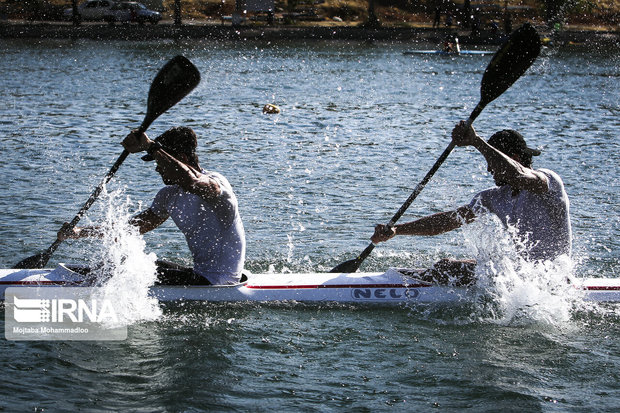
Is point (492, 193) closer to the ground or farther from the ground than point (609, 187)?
farther from the ground

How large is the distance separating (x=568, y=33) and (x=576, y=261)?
46713mm

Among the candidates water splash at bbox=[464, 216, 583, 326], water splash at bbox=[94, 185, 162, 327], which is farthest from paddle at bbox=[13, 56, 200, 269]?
water splash at bbox=[464, 216, 583, 326]

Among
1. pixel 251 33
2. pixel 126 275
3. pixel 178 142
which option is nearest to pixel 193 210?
pixel 178 142

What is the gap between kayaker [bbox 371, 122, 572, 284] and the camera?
7191 mm

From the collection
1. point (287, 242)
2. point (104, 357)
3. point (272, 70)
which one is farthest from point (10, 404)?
point (272, 70)

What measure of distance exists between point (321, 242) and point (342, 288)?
285cm

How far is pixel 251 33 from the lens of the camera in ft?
172

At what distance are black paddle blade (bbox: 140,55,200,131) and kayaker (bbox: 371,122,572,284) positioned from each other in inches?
95.4

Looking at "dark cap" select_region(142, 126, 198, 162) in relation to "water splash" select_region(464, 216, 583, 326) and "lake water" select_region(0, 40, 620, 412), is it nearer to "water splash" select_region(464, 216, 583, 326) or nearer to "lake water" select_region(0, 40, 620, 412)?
"lake water" select_region(0, 40, 620, 412)

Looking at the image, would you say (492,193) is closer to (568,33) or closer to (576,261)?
(576,261)

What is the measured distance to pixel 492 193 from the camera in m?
7.81

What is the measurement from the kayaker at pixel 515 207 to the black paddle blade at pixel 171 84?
95.4 inches

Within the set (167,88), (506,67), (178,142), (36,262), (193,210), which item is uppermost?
(506,67)

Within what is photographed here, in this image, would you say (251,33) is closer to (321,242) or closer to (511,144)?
(321,242)
